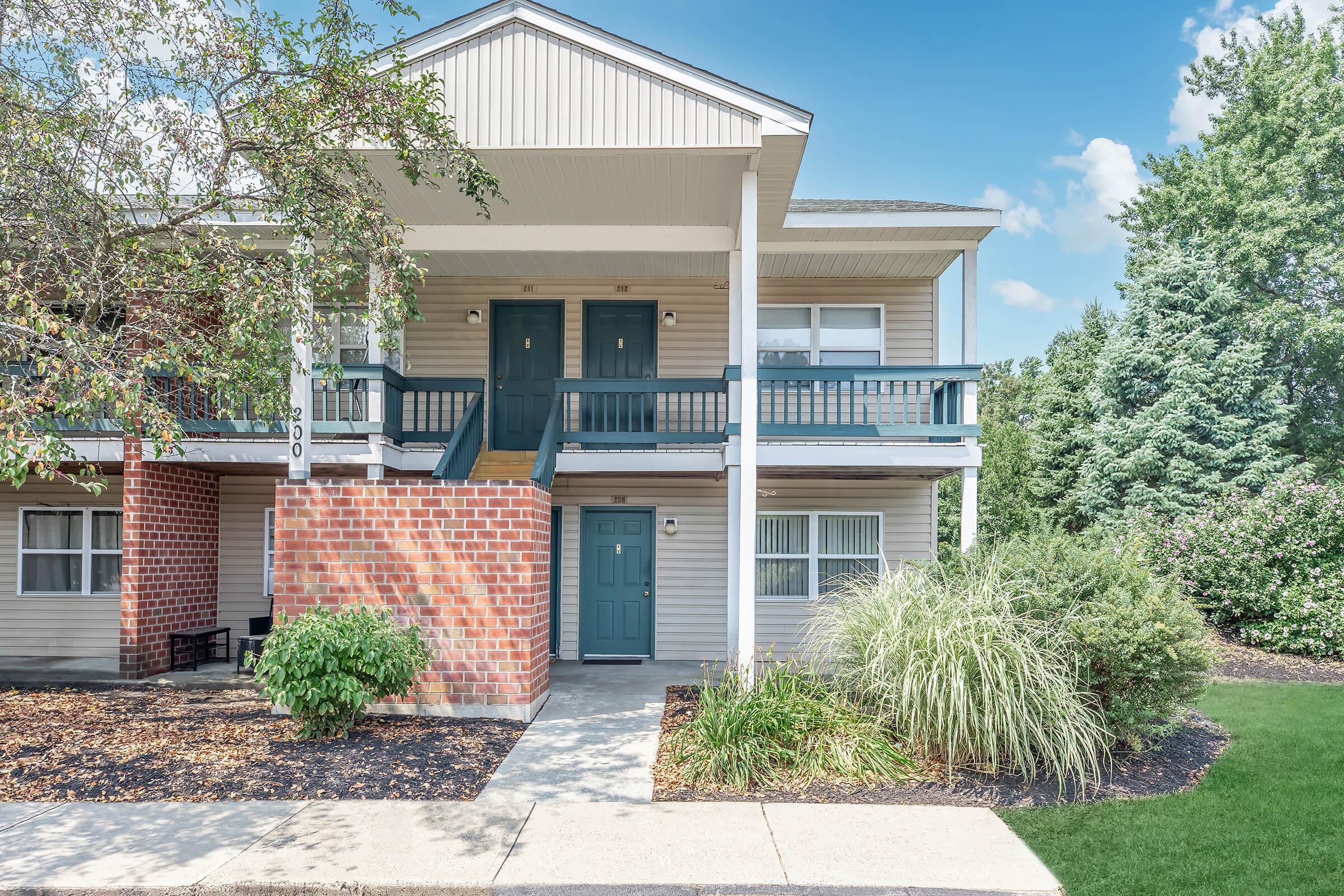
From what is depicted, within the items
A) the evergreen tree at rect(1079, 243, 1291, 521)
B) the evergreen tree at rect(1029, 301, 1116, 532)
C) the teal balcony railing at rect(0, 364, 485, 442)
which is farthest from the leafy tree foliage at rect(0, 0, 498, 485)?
the evergreen tree at rect(1029, 301, 1116, 532)

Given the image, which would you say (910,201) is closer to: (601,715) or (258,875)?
(601,715)

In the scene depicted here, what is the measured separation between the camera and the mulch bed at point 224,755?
5.76m

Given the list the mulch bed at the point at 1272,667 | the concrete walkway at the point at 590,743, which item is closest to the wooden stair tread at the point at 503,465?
the concrete walkway at the point at 590,743

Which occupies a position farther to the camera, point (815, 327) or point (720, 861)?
point (815, 327)

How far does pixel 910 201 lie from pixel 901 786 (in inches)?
284

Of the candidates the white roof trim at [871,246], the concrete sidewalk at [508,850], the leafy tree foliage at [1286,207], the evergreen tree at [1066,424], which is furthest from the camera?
the evergreen tree at [1066,424]

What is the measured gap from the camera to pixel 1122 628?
6168 mm

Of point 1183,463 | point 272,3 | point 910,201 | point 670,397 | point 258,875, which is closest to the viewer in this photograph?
point 258,875

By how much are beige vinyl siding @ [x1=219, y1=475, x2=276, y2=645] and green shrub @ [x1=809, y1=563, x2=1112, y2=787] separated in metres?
8.43

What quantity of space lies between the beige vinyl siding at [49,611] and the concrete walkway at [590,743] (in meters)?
6.45

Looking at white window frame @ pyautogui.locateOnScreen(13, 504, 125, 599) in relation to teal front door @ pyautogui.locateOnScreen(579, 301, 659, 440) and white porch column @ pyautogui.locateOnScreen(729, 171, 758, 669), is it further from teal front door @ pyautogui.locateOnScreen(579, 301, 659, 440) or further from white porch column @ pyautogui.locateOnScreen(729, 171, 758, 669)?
white porch column @ pyautogui.locateOnScreen(729, 171, 758, 669)

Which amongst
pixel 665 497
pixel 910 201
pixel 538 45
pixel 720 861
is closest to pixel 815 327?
pixel 910 201

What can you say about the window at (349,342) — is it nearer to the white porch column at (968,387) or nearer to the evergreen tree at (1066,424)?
the white porch column at (968,387)

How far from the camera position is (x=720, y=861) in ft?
15.1
